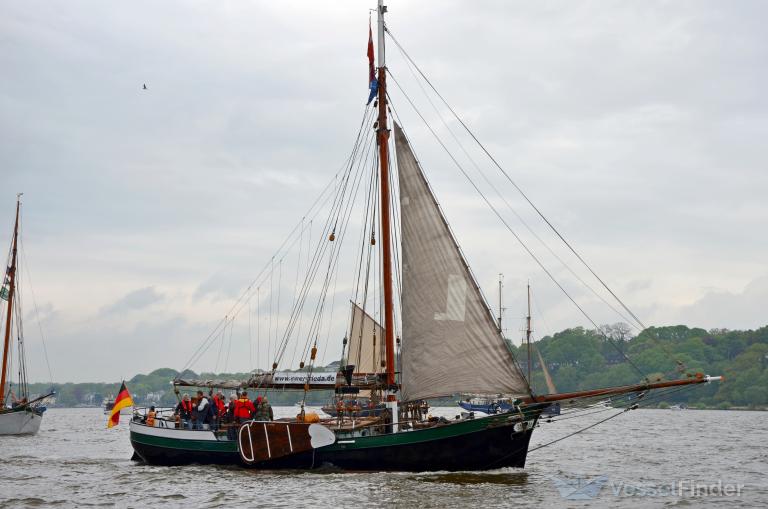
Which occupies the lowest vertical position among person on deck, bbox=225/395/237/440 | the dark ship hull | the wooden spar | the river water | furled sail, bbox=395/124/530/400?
the river water

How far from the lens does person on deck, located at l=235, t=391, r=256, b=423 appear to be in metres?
34.3

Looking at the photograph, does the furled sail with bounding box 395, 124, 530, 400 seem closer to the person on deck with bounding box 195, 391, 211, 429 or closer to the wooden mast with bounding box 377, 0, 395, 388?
the wooden mast with bounding box 377, 0, 395, 388

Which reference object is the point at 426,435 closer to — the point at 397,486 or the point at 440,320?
the point at 397,486

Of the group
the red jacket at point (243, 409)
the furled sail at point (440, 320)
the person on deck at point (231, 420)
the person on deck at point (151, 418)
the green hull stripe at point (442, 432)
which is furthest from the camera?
the person on deck at point (151, 418)

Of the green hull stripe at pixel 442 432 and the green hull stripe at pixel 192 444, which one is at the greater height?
the green hull stripe at pixel 442 432

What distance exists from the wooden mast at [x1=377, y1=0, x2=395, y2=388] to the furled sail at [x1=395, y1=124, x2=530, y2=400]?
1.42 meters

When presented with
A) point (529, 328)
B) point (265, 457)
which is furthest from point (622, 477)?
point (529, 328)

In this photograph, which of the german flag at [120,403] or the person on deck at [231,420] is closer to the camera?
the person on deck at [231,420]

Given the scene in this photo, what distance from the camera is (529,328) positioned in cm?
10788

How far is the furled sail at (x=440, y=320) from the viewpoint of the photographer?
102 ft

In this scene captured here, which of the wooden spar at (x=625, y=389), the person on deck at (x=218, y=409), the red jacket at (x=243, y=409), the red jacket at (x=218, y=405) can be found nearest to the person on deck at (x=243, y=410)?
the red jacket at (x=243, y=409)

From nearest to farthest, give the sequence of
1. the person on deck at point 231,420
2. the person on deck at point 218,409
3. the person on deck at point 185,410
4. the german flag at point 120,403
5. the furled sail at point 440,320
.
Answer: the furled sail at point 440,320
the person on deck at point 231,420
the person on deck at point 218,409
the person on deck at point 185,410
the german flag at point 120,403

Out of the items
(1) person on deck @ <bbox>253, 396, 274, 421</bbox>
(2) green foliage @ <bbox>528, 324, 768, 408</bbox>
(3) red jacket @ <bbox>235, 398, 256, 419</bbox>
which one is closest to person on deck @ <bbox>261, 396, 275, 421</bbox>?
(1) person on deck @ <bbox>253, 396, 274, 421</bbox>

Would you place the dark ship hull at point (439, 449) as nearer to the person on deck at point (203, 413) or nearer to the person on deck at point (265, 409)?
the person on deck at point (265, 409)
